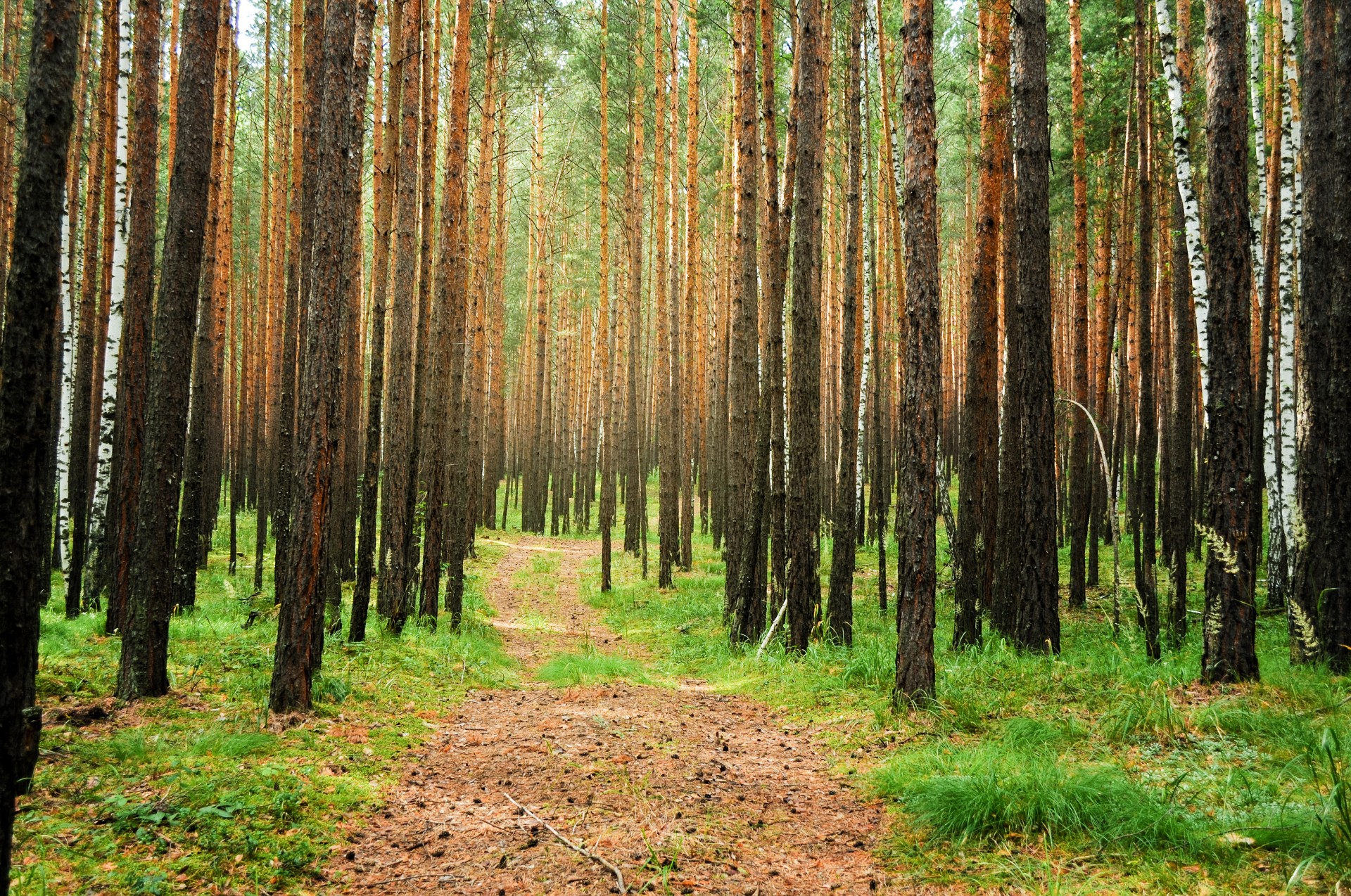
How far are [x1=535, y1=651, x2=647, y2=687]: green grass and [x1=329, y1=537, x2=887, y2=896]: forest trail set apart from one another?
720 mm

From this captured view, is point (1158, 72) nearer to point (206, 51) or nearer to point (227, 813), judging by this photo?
point (206, 51)

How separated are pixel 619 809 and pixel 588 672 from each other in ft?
12.7

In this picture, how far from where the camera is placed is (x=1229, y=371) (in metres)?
5.96

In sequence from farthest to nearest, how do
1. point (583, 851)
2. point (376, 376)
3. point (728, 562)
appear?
point (728, 562) < point (376, 376) < point (583, 851)

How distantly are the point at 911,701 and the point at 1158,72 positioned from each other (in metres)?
14.3

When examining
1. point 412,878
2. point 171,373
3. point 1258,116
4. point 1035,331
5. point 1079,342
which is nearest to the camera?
point 412,878

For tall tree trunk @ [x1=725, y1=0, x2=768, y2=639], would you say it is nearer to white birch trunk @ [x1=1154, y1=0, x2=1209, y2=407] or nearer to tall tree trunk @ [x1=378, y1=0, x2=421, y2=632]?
tall tree trunk @ [x1=378, y1=0, x2=421, y2=632]

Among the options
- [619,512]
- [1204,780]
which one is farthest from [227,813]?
[619,512]

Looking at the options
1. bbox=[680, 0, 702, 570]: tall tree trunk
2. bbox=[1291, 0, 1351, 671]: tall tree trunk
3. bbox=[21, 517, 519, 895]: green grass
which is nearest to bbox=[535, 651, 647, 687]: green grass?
bbox=[21, 517, 519, 895]: green grass

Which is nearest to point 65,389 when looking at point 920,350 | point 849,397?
point 849,397

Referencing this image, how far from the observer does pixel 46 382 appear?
2.75 metres

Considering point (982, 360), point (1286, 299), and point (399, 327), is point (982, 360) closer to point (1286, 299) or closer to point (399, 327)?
point (1286, 299)

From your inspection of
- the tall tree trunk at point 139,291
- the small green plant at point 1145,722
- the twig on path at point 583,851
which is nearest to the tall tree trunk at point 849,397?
the small green plant at point 1145,722

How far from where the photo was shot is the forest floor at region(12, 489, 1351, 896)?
3645mm
